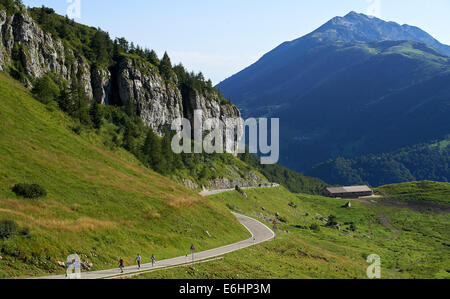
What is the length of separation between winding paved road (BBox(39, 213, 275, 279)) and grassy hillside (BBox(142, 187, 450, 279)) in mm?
2156

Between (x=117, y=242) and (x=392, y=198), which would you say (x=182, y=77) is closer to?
(x=392, y=198)

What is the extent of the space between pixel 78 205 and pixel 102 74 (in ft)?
285

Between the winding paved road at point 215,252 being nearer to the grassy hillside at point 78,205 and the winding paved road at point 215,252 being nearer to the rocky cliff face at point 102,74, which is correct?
the grassy hillside at point 78,205

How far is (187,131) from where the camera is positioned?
170 meters

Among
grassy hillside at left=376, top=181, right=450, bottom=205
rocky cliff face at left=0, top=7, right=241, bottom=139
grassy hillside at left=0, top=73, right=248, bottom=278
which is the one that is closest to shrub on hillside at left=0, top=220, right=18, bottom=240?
grassy hillside at left=0, top=73, right=248, bottom=278

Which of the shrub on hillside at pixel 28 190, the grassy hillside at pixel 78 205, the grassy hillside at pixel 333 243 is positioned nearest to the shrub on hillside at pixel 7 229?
the grassy hillside at pixel 78 205

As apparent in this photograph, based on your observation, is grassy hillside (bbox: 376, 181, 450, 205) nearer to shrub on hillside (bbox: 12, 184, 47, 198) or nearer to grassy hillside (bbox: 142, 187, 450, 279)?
grassy hillside (bbox: 142, 187, 450, 279)

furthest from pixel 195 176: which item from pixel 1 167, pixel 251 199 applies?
pixel 1 167

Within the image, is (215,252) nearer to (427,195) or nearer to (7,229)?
(7,229)

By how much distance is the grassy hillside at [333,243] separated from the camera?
1944 inches

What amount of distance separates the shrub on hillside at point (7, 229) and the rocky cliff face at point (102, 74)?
5943 centimetres

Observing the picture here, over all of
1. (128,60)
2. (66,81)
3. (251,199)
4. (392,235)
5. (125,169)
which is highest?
(128,60)

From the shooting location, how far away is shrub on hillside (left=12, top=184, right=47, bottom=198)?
4747 centimetres
